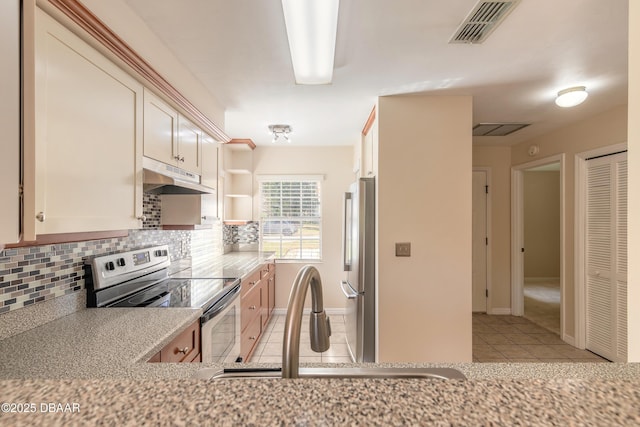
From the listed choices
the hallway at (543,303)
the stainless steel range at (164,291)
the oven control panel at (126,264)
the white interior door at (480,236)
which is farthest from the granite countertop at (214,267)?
the hallway at (543,303)

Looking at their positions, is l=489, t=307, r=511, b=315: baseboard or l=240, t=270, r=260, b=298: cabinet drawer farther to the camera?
l=489, t=307, r=511, b=315: baseboard

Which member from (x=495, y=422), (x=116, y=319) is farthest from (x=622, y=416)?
(x=116, y=319)

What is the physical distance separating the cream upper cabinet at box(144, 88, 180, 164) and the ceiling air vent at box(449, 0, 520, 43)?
1830 mm

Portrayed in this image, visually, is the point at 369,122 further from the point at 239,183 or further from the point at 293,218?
the point at 239,183

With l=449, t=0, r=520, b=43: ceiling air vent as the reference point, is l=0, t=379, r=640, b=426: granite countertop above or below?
below

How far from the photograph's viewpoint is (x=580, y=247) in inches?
115

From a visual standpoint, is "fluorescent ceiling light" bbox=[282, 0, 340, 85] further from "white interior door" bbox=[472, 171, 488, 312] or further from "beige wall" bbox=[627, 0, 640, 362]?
"white interior door" bbox=[472, 171, 488, 312]

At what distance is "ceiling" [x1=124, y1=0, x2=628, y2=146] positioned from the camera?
1405mm

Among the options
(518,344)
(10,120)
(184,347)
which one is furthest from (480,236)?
(10,120)

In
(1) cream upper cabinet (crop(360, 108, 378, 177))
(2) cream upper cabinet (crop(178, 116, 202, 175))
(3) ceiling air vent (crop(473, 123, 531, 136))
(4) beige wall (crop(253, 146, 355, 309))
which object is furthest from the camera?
(4) beige wall (crop(253, 146, 355, 309))

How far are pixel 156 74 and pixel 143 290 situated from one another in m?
1.42

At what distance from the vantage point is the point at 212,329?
1.72 meters

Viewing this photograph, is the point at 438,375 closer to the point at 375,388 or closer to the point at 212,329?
the point at 375,388

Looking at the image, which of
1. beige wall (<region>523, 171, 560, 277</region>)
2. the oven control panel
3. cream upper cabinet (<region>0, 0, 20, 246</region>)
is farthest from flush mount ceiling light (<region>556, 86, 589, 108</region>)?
Answer: beige wall (<region>523, 171, 560, 277</region>)
